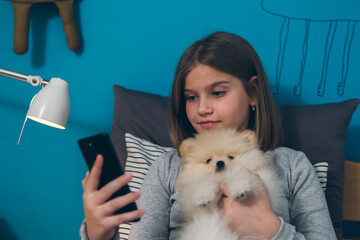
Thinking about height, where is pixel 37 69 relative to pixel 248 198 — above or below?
above

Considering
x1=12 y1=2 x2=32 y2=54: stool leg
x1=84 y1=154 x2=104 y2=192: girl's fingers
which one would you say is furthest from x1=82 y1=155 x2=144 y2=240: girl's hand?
x1=12 y1=2 x2=32 y2=54: stool leg

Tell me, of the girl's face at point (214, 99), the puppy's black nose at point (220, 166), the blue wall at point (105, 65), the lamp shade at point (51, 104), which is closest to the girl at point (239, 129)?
the girl's face at point (214, 99)

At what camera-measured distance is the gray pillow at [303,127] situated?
1.56m

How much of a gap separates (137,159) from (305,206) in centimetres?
77

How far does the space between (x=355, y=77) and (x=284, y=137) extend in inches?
27.1

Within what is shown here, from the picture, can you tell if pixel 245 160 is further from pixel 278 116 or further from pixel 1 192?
pixel 1 192

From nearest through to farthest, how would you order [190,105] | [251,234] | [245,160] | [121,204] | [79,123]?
[121,204]
[251,234]
[245,160]
[190,105]
[79,123]

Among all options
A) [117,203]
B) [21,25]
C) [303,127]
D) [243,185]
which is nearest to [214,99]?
[243,185]

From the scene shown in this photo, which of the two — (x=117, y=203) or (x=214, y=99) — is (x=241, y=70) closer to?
(x=214, y=99)

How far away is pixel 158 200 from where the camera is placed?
51.5 inches

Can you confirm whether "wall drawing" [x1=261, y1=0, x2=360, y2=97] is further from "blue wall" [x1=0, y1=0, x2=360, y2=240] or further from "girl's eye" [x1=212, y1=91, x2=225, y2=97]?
"girl's eye" [x1=212, y1=91, x2=225, y2=97]

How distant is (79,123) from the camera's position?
6.65 ft

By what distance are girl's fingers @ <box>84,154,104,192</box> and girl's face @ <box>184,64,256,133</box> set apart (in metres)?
0.55

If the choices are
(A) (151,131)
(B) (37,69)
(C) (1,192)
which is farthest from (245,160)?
(C) (1,192)
